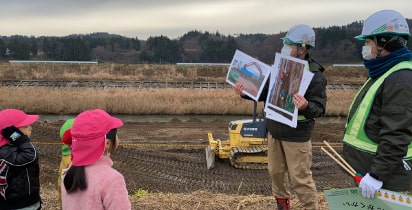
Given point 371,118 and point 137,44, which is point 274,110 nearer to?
point 371,118

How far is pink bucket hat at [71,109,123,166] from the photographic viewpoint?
2.33 metres

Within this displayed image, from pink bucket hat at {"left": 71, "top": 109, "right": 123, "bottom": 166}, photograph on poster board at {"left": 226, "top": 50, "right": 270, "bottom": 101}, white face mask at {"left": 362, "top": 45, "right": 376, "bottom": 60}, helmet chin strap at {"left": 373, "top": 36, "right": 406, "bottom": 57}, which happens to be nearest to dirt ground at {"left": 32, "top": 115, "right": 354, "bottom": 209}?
photograph on poster board at {"left": 226, "top": 50, "right": 270, "bottom": 101}

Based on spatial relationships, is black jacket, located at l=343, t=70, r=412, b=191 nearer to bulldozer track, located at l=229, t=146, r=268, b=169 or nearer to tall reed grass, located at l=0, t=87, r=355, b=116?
bulldozer track, located at l=229, t=146, r=268, b=169

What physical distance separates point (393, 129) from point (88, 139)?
6.20 ft

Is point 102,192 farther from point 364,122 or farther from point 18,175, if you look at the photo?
point 364,122

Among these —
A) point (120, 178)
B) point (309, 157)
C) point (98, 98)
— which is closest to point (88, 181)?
point (120, 178)

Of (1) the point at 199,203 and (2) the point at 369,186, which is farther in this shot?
(1) the point at 199,203

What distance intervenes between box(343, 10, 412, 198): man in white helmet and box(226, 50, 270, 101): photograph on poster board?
4.12ft

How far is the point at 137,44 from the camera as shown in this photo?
9688 centimetres

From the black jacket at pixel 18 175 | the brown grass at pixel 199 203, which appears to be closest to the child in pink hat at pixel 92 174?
the black jacket at pixel 18 175

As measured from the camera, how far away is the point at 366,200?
106 inches

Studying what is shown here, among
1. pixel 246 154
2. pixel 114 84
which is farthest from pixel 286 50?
pixel 114 84

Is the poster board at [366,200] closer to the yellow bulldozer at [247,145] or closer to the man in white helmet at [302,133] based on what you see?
the man in white helmet at [302,133]

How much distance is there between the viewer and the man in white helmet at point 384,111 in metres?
2.57
